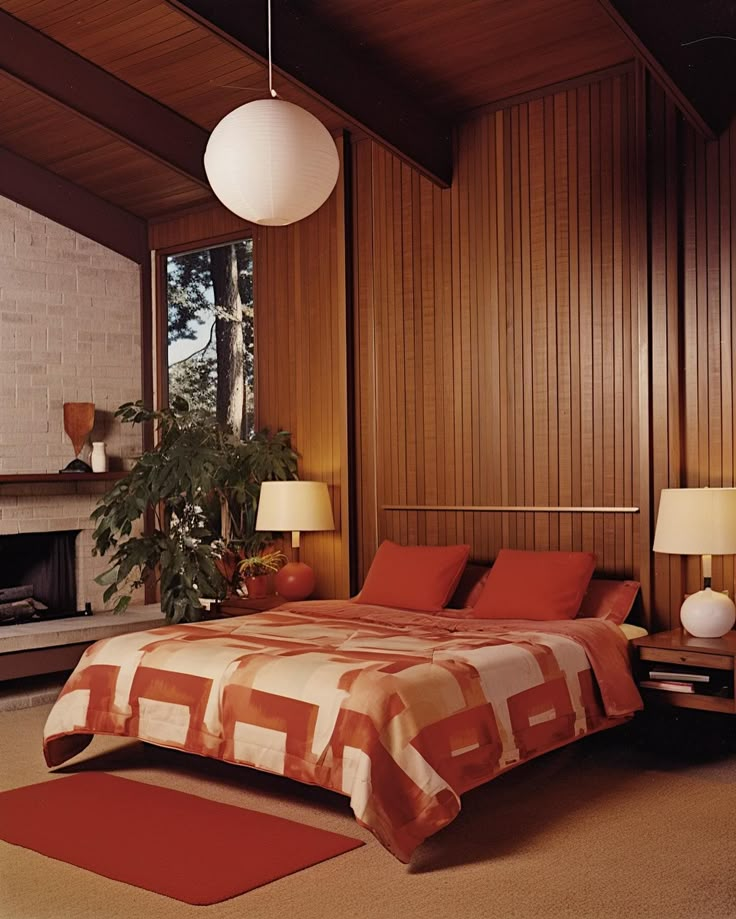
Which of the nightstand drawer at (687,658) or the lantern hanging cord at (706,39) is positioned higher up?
the lantern hanging cord at (706,39)

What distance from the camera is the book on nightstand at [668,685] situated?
461 cm

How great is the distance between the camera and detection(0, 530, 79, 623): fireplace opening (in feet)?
23.7

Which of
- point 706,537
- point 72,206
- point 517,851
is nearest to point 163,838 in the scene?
point 517,851

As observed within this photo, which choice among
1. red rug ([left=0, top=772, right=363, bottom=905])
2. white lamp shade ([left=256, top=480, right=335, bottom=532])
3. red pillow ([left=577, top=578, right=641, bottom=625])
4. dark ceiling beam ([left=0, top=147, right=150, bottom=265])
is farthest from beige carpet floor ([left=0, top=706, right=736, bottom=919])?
dark ceiling beam ([left=0, top=147, right=150, bottom=265])

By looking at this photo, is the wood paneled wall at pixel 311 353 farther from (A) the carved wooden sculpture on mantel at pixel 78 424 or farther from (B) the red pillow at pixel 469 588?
(A) the carved wooden sculpture on mantel at pixel 78 424

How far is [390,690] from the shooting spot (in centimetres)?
369

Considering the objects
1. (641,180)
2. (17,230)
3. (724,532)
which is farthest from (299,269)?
(724,532)

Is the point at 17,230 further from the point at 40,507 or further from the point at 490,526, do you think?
the point at 490,526

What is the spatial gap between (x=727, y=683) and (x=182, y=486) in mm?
3277

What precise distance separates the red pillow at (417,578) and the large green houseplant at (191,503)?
1.09 m

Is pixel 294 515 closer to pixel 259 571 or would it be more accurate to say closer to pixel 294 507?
pixel 294 507

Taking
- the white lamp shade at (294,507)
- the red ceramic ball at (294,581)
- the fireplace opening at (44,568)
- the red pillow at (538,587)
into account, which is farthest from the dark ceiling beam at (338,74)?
the fireplace opening at (44,568)

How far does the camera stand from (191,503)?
21.6 ft

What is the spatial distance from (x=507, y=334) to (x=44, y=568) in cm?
347
